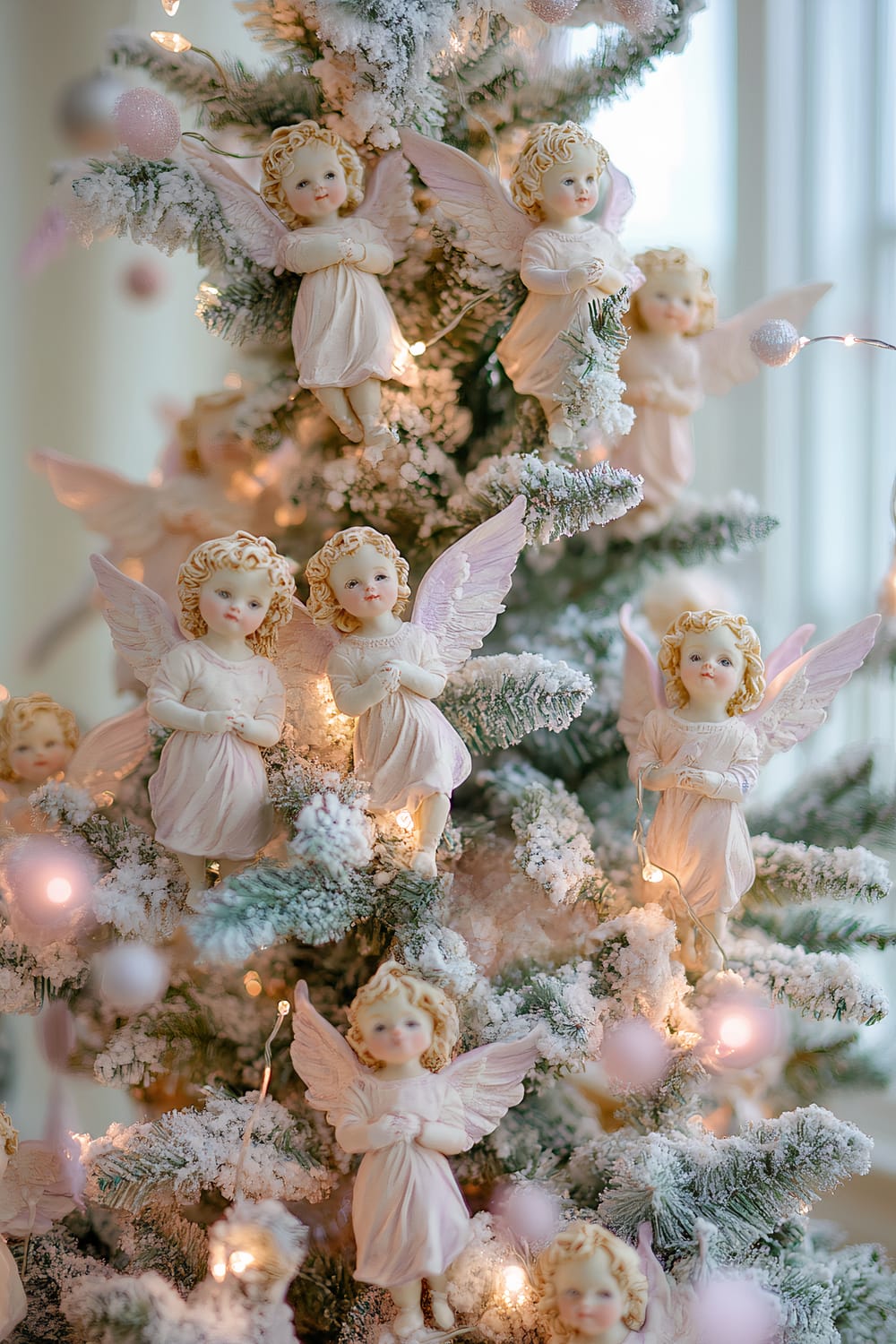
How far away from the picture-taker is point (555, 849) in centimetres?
89

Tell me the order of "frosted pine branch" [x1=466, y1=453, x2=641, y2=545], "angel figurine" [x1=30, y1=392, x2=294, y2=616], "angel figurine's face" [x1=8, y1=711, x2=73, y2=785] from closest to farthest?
"frosted pine branch" [x1=466, y1=453, x2=641, y2=545], "angel figurine's face" [x1=8, y1=711, x2=73, y2=785], "angel figurine" [x1=30, y1=392, x2=294, y2=616]

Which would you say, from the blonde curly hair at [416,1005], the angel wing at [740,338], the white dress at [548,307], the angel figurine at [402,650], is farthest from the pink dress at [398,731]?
the angel wing at [740,338]

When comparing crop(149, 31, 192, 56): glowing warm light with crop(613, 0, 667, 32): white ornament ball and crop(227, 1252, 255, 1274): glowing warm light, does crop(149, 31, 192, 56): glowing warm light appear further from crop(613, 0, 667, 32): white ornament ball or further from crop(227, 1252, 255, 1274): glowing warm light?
crop(227, 1252, 255, 1274): glowing warm light

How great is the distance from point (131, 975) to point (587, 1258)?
37 centimetres

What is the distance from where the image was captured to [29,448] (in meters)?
1.74

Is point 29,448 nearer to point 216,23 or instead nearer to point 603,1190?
point 216,23

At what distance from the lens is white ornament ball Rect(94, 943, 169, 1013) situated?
2.69 ft

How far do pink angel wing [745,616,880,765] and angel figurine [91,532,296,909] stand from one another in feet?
1.26

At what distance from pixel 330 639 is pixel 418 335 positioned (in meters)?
0.30

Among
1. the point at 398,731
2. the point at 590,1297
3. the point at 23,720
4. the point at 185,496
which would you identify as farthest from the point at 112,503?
the point at 590,1297

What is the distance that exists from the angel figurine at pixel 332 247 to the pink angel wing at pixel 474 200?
3 cm

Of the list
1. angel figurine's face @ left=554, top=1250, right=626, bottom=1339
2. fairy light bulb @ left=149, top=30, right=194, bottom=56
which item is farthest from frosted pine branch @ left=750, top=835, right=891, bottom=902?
fairy light bulb @ left=149, top=30, right=194, bottom=56

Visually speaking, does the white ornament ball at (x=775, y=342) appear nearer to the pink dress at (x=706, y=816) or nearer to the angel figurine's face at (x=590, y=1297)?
the pink dress at (x=706, y=816)

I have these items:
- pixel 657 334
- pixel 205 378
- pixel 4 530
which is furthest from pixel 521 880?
pixel 205 378
